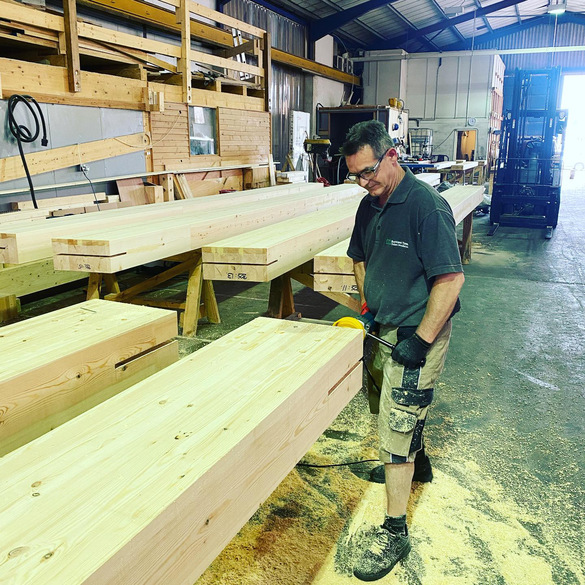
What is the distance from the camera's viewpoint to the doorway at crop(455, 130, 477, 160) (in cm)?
2348

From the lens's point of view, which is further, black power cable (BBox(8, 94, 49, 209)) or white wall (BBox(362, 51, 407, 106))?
white wall (BBox(362, 51, 407, 106))

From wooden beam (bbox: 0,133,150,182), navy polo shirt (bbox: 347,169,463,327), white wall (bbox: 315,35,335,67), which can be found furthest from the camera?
white wall (bbox: 315,35,335,67)

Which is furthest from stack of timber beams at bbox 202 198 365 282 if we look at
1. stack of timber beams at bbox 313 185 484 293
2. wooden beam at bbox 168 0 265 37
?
wooden beam at bbox 168 0 265 37

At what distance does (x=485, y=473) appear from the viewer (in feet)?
11.2

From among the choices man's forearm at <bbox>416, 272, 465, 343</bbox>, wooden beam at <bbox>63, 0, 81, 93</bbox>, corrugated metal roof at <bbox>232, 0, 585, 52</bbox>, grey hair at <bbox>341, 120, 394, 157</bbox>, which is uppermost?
corrugated metal roof at <bbox>232, 0, 585, 52</bbox>

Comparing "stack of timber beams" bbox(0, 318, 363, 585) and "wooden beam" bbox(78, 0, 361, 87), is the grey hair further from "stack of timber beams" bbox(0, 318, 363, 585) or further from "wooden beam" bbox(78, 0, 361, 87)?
"wooden beam" bbox(78, 0, 361, 87)

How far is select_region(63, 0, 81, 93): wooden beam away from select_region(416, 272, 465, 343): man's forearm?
18.2 feet

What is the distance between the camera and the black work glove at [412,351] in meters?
2.64

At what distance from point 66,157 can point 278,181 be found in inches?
220

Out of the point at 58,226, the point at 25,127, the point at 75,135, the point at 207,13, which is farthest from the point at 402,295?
the point at 207,13

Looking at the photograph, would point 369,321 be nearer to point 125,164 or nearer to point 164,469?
point 164,469

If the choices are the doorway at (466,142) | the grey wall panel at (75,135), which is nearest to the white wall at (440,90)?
the doorway at (466,142)

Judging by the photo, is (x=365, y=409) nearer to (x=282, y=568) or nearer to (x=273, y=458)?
(x=282, y=568)

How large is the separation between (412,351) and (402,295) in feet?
0.92
